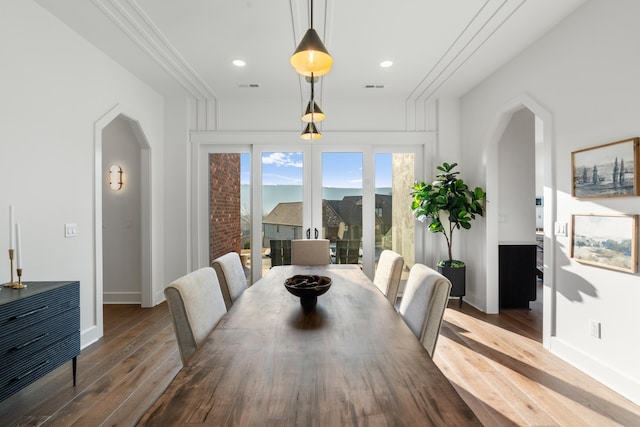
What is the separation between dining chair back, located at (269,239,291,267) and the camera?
484 centimetres

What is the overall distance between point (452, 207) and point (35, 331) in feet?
13.2

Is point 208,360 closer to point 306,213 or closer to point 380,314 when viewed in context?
point 380,314

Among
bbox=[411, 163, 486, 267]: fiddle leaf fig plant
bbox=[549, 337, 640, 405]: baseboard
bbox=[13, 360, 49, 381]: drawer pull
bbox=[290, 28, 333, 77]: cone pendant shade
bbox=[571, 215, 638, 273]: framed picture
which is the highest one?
bbox=[290, 28, 333, 77]: cone pendant shade

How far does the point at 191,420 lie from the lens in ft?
2.66

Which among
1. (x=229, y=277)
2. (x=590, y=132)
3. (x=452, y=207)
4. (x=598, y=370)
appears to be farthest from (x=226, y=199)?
(x=598, y=370)

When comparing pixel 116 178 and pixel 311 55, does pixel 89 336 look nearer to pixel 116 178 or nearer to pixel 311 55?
pixel 116 178

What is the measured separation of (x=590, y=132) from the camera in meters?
2.60

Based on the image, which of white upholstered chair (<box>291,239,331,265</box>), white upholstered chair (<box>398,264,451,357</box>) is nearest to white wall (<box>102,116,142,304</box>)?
white upholstered chair (<box>291,239,331,265</box>)

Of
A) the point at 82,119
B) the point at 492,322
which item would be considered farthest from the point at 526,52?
the point at 82,119

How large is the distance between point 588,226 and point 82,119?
4.37m

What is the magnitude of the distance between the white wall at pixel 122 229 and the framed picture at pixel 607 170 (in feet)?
15.7

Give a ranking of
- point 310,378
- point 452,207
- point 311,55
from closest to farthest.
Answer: point 310,378
point 311,55
point 452,207

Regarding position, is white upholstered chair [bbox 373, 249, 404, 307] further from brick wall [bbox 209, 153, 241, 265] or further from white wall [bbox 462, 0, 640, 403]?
brick wall [bbox 209, 153, 241, 265]

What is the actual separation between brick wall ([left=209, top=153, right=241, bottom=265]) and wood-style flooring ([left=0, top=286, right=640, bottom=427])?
1.59 m
